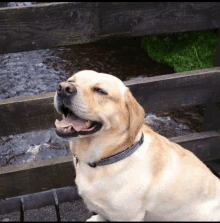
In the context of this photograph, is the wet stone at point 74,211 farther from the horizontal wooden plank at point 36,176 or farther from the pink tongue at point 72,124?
the pink tongue at point 72,124

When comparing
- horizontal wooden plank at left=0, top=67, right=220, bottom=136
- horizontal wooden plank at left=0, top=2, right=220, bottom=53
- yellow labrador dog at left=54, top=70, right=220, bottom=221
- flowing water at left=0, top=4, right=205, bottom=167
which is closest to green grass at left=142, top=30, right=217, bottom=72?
flowing water at left=0, top=4, right=205, bottom=167

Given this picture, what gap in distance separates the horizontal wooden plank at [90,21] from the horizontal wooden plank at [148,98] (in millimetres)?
370

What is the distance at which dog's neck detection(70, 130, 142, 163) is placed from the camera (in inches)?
63.1

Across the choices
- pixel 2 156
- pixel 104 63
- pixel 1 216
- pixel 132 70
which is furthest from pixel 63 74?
pixel 1 216

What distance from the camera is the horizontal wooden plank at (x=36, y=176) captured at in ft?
7.45

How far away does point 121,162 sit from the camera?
1.59 metres

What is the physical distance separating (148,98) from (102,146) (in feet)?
2.53

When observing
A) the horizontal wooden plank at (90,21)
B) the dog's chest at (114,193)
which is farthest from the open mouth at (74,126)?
the horizontal wooden plank at (90,21)

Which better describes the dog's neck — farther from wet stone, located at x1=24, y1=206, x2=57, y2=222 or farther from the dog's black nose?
wet stone, located at x1=24, y1=206, x2=57, y2=222

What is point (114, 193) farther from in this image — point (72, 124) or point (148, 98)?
point (148, 98)

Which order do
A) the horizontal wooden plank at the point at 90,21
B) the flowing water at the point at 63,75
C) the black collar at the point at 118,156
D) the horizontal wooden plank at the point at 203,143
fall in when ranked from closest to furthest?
the black collar at the point at 118,156, the horizontal wooden plank at the point at 90,21, the horizontal wooden plank at the point at 203,143, the flowing water at the point at 63,75

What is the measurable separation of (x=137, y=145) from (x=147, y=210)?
1.31 feet

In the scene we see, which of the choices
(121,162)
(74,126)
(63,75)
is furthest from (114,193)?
(63,75)

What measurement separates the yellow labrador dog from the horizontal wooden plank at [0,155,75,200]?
2.31ft
